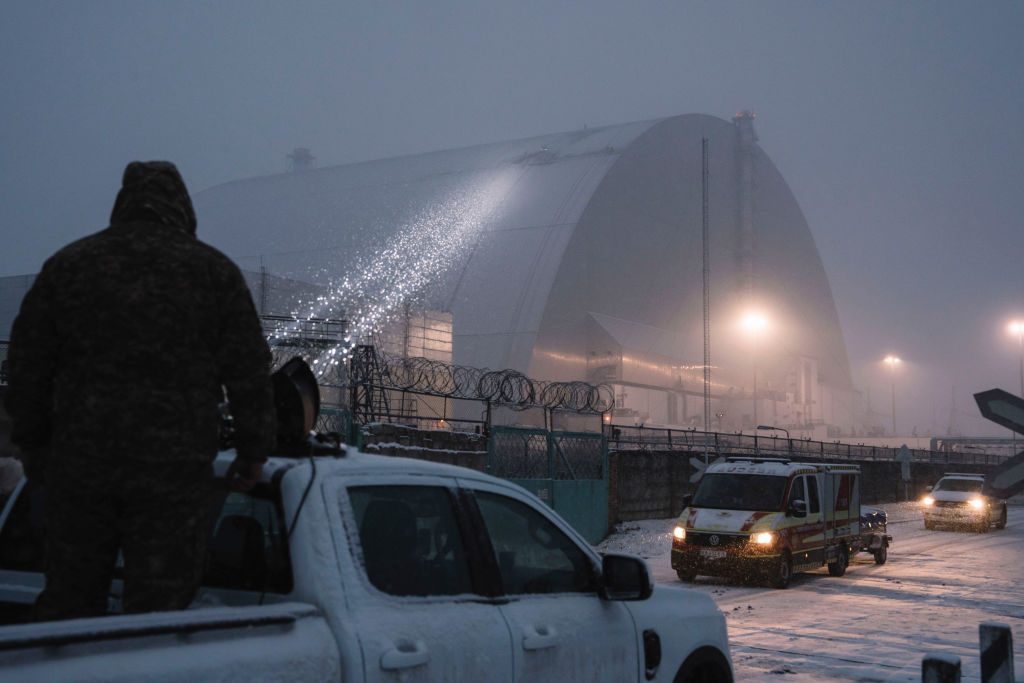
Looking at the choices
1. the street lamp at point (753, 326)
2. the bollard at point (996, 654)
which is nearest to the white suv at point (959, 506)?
the bollard at point (996, 654)

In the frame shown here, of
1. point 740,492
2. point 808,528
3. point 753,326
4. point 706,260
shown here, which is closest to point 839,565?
point 808,528

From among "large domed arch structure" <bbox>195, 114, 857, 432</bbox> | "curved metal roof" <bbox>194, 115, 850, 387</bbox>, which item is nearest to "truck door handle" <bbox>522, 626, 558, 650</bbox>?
"curved metal roof" <bbox>194, 115, 850, 387</bbox>

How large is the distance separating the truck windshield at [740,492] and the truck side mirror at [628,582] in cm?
1385

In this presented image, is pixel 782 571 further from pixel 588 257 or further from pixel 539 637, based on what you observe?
pixel 588 257

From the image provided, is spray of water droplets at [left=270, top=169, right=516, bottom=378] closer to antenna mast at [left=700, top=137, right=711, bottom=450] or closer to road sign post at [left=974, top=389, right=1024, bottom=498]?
antenna mast at [left=700, top=137, right=711, bottom=450]

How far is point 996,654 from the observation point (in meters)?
→ 7.25

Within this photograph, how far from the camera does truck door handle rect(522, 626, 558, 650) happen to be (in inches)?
167

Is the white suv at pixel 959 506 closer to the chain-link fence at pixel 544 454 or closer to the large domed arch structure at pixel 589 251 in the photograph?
the chain-link fence at pixel 544 454

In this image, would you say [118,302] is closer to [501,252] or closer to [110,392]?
[110,392]

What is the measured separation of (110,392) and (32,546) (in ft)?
5.15

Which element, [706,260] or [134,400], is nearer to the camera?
[134,400]

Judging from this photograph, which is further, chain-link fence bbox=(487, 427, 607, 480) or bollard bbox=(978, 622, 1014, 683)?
chain-link fence bbox=(487, 427, 607, 480)

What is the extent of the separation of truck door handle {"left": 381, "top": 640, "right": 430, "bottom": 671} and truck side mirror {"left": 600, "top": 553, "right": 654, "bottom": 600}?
143cm

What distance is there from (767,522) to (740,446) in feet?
81.7
